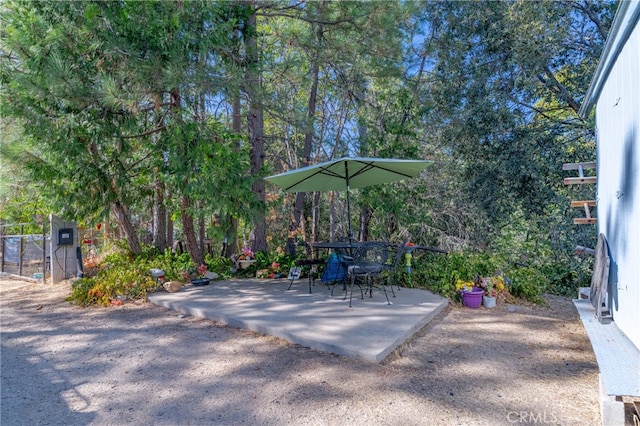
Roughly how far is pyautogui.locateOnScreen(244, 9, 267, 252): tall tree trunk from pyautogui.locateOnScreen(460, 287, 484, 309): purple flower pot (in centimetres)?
334

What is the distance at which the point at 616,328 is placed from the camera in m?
3.17

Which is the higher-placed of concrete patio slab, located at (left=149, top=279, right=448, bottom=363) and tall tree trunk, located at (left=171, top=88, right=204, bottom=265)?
tall tree trunk, located at (left=171, top=88, right=204, bottom=265)

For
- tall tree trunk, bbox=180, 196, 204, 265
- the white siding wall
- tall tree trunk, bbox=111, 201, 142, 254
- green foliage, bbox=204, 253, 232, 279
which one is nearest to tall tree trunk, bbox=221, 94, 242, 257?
green foliage, bbox=204, 253, 232, 279

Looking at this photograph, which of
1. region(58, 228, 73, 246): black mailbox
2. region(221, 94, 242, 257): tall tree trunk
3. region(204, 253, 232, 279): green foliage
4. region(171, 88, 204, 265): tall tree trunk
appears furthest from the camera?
region(58, 228, 73, 246): black mailbox

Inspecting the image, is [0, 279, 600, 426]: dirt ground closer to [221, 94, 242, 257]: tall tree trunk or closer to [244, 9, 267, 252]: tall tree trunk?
[221, 94, 242, 257]: tall tree trunk

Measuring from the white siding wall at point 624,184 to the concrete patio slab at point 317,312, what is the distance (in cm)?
173

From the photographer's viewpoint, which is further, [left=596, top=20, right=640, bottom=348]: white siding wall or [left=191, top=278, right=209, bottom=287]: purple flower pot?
[left=191, top=278, right=209, bottom=287]: purple flower pot

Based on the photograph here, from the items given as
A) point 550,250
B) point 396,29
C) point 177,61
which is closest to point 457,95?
point 396,29

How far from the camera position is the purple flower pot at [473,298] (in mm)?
4766

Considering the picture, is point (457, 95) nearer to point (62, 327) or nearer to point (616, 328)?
point (616, 328)

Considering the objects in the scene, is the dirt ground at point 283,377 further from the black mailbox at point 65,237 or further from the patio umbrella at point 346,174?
the black mailbox at point 65,237

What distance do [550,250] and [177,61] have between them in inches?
295

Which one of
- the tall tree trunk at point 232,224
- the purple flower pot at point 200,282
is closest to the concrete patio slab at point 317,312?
the purple flower pot at point 200,282

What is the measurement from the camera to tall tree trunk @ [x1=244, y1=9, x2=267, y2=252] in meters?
5.66
